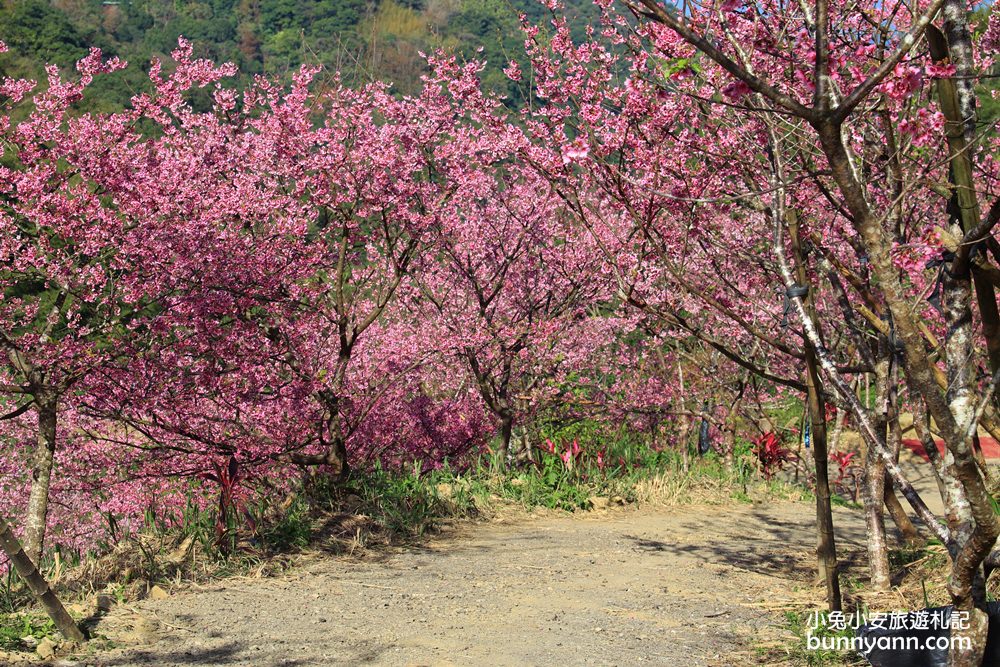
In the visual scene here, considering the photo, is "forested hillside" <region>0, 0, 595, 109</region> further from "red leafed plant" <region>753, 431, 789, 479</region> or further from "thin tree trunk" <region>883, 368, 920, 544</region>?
"thin tree trunk" <region>883, 368, 920, 544</region>

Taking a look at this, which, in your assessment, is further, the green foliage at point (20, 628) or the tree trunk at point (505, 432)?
the tree trunk at point (505, 432)

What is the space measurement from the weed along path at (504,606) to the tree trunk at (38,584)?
198mm

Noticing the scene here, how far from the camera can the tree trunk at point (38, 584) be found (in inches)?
166

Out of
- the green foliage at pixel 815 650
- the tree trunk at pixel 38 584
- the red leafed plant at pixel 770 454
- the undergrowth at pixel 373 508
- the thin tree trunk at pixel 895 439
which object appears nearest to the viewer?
the tree trunk at pixel 38 584

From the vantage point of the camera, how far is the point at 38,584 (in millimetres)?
4285

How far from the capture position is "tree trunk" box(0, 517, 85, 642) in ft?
13.8

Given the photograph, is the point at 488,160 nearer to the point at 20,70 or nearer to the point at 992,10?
the point at 992,10

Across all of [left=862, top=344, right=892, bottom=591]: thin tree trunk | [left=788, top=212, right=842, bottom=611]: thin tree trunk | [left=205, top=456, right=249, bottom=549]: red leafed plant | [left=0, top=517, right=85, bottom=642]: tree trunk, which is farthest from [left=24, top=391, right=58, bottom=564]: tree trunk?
[left=862, top=344, right=892, bottom=591]: thin tree trunk

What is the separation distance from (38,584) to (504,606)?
2384 mm

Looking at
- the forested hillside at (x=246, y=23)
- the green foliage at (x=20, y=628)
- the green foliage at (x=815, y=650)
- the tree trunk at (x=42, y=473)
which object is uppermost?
the forested hillside at (x=246, y=23)

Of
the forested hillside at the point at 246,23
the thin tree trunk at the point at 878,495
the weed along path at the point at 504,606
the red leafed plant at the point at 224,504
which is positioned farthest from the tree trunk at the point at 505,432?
the forested hillside at the point at 246,23

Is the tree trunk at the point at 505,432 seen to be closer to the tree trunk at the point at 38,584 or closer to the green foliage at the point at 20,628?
the green foliage at the point at 20,628

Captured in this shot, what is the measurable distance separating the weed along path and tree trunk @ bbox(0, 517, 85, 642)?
7.8 inches

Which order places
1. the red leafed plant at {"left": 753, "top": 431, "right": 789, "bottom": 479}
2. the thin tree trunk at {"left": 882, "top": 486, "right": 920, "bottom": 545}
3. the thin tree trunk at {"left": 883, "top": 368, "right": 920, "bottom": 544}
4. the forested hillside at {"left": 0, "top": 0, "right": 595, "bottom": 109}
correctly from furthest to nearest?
the forested hillside at {"left": 0, "top": 0, "right": 595, "bottom": 109}
the red leafed plant at {"left": 753, "top": 431, "right": 789, "bottom": 479}
the thin tree trunk at {"left": 882, "top": 486, "right": 920, "bottom": 545}
the thin tree trunk at {"left": 883, "top": 368, "right": 920, "bottom": 544}
